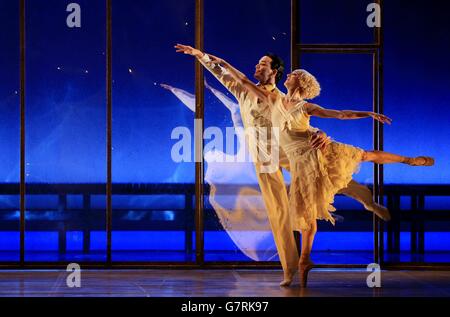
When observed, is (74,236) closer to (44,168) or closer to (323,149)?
(44,168)

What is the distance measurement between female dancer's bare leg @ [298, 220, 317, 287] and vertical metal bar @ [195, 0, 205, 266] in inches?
59.5

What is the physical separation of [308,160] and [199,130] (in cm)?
164

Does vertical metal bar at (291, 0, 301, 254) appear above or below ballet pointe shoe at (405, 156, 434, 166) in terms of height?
above

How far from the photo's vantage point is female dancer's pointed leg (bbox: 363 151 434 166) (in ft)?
24.7

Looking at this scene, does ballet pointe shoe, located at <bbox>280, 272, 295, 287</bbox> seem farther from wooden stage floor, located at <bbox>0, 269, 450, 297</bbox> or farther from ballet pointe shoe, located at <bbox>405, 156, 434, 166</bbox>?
ballet pointe shoe, located at <bbox>405, 156, 434, 166</bbox>

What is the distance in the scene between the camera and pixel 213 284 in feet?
25.2

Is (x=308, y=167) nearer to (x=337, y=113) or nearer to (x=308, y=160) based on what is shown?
(x=308, y=160)

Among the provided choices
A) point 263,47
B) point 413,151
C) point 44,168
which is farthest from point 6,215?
point 413,151

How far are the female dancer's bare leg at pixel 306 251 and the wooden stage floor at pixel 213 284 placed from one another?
118mm

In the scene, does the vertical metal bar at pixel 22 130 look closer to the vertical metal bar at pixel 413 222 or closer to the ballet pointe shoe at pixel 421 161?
the ballet pointe shoe at pixel 421 161

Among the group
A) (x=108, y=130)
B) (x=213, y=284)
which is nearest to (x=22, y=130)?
(x=108, y=130)

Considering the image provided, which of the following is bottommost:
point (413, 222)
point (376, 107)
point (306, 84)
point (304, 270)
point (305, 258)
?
point (304, 270)
